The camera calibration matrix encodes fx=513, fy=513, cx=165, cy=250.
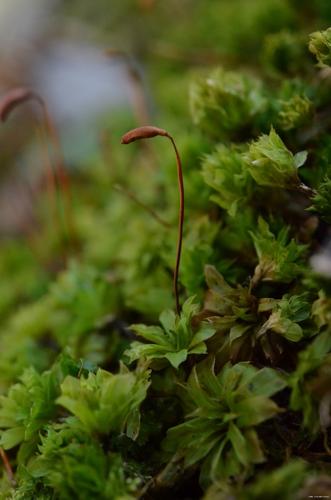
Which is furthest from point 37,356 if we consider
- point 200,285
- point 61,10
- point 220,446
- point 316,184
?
point 61,10

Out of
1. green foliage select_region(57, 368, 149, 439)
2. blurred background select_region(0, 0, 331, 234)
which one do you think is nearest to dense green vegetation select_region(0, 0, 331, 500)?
green foliage select_region(57, 368, 149, 439)

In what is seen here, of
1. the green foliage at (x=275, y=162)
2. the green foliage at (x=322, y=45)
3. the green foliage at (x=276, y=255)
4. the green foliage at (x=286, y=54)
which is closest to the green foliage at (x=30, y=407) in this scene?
the green foliage at (x=276, y=255)

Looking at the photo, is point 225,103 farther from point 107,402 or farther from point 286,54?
point 107,402

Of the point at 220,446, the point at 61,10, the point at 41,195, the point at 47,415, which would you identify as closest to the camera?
the point at 220,446

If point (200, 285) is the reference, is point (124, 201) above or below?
below

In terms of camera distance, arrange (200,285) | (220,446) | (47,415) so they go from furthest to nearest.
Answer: (200,285)
(47,415)
(220,446)

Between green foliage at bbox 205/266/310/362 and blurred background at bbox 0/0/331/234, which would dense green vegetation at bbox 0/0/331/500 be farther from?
blurred background at bbox 0/0/331/234

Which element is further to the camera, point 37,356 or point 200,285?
point 37,356

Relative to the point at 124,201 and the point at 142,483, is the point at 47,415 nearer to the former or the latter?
the point at 142,483

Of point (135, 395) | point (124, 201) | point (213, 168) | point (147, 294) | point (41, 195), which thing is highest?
point (213, 168)
